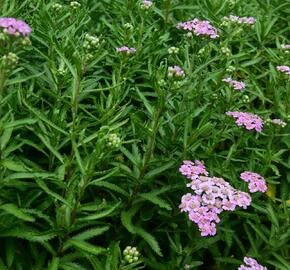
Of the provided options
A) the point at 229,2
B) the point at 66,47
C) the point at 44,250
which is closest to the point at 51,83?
the point at 66,47

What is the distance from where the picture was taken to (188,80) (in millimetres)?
4938

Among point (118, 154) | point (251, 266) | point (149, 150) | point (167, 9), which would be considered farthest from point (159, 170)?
point (167, 9)

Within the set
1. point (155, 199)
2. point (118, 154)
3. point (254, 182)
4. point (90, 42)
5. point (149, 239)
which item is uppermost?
point (90, 42)

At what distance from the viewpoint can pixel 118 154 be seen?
4.70 m

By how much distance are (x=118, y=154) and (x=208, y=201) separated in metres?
1.00

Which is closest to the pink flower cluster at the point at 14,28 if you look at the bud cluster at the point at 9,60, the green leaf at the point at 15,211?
the bud cluster at the point at 9,60

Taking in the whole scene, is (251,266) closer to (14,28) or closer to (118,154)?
(118,154)

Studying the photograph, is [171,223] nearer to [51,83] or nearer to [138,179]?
[138,179]

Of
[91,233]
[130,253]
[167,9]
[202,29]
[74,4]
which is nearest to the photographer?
[130,253]

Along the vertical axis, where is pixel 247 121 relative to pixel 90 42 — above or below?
below

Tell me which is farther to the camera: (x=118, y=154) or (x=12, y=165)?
(x=118, y=154)

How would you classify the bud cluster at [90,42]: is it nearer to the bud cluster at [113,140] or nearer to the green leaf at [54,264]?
the bud cluster at [113,140]

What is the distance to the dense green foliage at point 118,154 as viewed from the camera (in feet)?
13.3

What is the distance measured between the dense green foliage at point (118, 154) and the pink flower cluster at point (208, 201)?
32 cm
